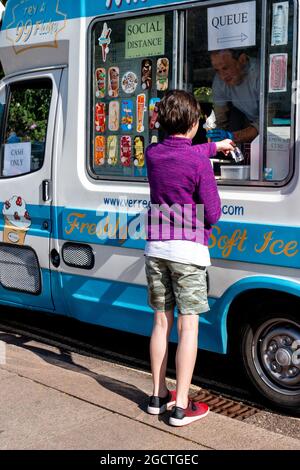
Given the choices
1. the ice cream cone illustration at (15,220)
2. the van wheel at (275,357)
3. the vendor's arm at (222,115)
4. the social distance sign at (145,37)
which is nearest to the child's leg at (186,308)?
the van wheel at (275,357)

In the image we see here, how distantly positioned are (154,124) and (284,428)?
206cm

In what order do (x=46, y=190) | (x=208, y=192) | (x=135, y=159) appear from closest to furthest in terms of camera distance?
(x=208, y=192) < (x=135, y=159) < (x=46, y=190)

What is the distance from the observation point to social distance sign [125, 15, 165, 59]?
456 cm

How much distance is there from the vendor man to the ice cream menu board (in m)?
0.37

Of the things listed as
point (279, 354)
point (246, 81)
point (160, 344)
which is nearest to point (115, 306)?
point (160, 344)

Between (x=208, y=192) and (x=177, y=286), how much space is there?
547mm

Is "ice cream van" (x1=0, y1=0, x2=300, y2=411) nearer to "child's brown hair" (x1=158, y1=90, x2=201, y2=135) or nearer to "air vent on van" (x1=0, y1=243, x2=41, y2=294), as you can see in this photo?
"air vent on van" (x1=0, y1=243, x2=41, y2=294)

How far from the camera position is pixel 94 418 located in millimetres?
4082

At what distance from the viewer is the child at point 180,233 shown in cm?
381

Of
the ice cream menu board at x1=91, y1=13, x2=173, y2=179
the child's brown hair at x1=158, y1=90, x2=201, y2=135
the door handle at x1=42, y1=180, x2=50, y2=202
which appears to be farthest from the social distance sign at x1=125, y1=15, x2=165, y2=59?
the door handle at x1=42, y1=180, x2=50, y2=202

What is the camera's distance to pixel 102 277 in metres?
4.96

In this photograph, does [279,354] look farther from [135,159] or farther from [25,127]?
[25,127]

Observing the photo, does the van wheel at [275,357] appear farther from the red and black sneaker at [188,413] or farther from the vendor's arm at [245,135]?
the vendor's arm at [245,135]

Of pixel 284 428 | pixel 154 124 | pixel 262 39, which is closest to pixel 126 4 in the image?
pixel 154 124
